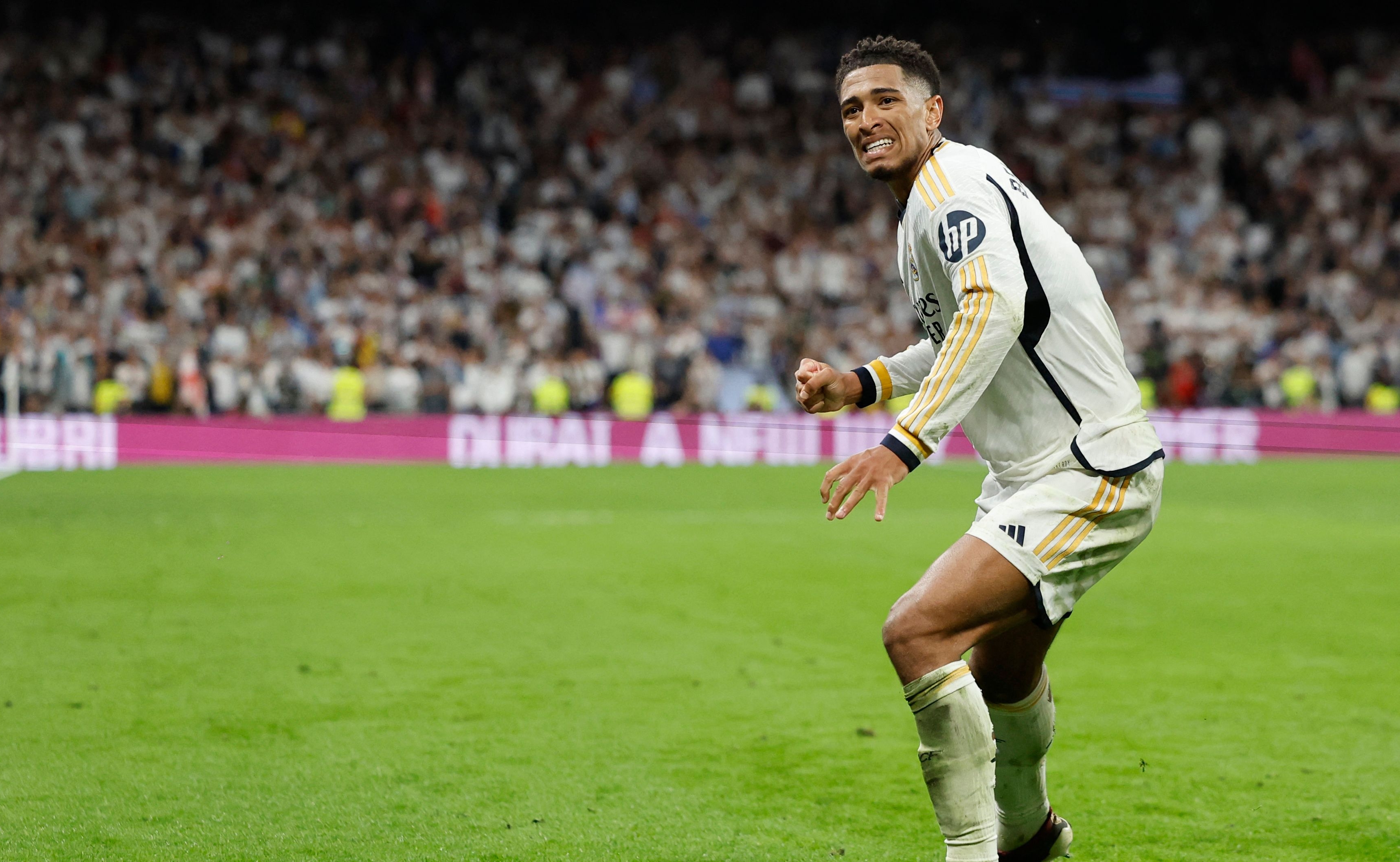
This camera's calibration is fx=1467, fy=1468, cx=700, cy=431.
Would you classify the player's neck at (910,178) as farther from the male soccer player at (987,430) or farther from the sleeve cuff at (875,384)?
the sleeve cuff at (875,384)

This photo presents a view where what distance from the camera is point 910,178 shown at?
3840 mm

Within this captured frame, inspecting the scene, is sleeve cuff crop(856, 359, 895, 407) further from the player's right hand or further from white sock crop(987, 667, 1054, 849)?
white sock crop(987, 667, 1054, 849)

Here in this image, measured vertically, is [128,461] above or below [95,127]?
below

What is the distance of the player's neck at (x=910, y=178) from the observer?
3805 mm

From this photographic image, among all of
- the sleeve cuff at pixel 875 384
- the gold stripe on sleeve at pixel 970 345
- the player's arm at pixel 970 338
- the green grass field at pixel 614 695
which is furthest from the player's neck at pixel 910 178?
the green grass field at pixel 614 695

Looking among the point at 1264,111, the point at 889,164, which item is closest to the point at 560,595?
the point at 889,164

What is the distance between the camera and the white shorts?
11.8 ft

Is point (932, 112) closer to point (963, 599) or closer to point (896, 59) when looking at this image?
point (896, 59)

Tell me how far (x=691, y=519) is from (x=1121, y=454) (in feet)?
32.9

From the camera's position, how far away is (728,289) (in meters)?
25.4

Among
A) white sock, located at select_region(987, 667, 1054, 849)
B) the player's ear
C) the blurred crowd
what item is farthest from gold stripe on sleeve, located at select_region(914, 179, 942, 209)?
the blurred crowd

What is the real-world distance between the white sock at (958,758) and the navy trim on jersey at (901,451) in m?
0.51

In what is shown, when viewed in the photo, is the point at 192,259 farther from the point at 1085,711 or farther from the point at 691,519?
the point at 1085,711

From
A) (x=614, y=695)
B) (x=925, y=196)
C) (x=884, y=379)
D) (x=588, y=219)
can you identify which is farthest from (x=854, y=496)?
(x=588, y=219)
